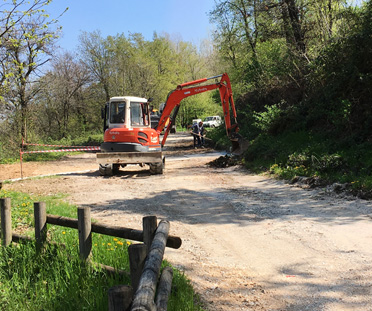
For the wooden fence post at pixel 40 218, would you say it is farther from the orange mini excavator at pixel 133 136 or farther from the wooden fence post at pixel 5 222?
the orange mini excavator at pixel 133 136

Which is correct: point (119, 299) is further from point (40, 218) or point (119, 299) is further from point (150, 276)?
Answer: point (40, 218)

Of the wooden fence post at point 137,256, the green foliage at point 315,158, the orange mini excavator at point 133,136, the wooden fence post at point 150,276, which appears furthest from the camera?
the orange mini excavator at point 133,136

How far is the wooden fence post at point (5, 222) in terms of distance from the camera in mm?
5328

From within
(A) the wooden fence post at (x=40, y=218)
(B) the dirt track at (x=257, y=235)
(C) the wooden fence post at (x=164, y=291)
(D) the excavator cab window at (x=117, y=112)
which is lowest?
(B) the dirt track at (x=257, y=235)

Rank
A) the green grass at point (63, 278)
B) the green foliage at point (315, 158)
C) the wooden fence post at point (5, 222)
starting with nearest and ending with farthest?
Answer: the green grass at point (63, 278)
the wooden fence post at point (5, 222)
the green foliage at point (315, 158)

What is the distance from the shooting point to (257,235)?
643 cm

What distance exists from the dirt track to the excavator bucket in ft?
11.1

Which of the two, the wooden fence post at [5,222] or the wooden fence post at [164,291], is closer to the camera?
the wooden fence post at [164,291]

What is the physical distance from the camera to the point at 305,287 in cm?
432

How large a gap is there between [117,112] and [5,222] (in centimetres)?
1072

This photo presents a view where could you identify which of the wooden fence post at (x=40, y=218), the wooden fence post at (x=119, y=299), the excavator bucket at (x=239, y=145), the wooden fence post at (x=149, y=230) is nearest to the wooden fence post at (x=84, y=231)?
the wooden fence post at (x=40, y=218)

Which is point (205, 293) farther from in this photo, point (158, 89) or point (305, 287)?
point (158, 89)

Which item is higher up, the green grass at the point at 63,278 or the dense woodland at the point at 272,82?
the dense woodland at the point at 272,82

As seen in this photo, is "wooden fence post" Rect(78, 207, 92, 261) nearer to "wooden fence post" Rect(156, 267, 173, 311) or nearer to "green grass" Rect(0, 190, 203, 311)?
"green grass" Rect(0, 190, 203, 311)
